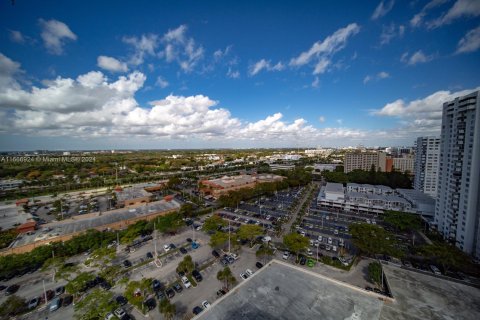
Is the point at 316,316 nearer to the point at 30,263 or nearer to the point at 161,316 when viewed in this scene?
the point at 161,316

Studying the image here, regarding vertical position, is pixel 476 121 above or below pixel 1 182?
above

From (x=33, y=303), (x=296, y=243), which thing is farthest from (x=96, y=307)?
(x=296, y=243)

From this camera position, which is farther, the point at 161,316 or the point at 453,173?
the point at 453,173

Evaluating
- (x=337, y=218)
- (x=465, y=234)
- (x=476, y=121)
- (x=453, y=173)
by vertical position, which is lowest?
(x=337, y=218)

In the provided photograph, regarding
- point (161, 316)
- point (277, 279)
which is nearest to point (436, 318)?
point (277, 279)

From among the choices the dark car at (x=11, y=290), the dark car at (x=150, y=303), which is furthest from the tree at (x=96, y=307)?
the dark car at (x=11, y=290)

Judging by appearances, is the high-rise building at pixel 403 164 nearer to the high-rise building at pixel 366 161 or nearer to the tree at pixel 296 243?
the high-rise building at pixel 366 161

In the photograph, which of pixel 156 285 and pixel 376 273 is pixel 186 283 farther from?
pixel 376 273
